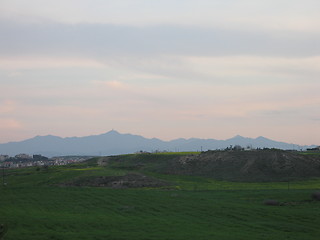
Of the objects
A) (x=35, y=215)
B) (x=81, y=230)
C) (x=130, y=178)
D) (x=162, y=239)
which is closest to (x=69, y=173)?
(x=130, y=178)

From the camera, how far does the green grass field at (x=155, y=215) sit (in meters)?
41.1

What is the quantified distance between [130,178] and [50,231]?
59428mm

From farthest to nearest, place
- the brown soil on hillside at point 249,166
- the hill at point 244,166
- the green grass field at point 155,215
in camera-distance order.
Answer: the hill at point 244,166
the brown soil on hillside at point 249,166
the green grass field at point 155,215

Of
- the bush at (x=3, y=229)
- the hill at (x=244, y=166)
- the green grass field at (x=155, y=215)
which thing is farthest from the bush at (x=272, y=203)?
the hill at (x=244, y=166)

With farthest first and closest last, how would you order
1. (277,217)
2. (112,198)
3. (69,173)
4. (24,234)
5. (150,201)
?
(69,173) < (112,198) < (150,201) < (277,217) < (24,234)

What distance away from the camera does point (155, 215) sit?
5316cm

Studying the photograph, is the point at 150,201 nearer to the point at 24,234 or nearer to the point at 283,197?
the point at 283,197

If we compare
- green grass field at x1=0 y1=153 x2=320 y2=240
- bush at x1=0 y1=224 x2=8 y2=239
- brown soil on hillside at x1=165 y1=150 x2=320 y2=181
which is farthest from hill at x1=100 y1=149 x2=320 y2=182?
bush at x1=0 y1=224 x2=8 y2=239

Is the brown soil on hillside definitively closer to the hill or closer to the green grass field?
the hill

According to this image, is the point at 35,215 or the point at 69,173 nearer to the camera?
the point at 35,215

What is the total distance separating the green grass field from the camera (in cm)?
4112

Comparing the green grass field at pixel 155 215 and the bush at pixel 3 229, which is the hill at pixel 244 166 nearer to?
the green grass field at pixel 155 215

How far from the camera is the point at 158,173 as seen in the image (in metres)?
121

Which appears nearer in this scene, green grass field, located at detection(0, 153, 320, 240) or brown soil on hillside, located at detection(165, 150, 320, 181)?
green grass field, located at detection(0, 153, 320, 240)
